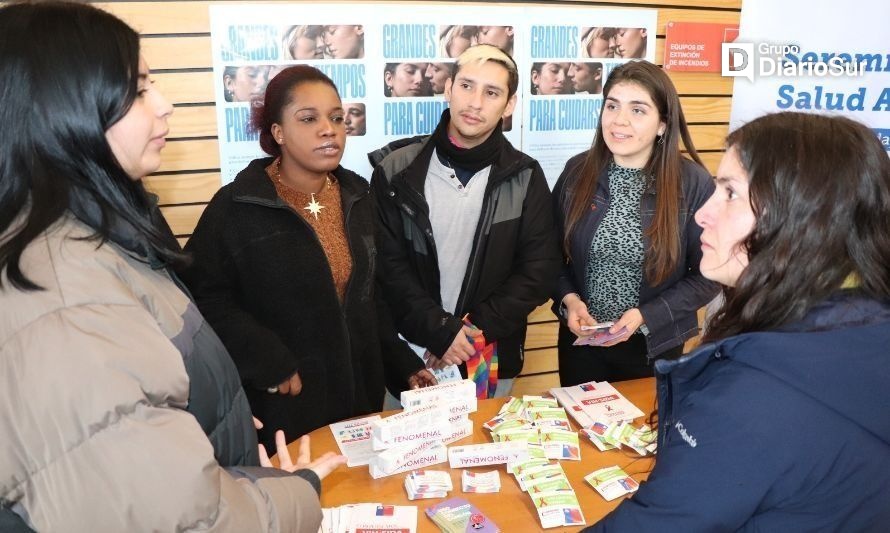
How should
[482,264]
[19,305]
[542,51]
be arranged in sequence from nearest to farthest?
[19,305], [482,264], [542,51]

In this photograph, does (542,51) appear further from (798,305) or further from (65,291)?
(65,291)

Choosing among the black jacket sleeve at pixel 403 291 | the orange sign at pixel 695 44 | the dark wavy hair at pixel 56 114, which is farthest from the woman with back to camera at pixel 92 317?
the orange sign at pixel 695 44

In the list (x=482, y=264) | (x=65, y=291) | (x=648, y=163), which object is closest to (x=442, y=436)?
(x=482, y=264)

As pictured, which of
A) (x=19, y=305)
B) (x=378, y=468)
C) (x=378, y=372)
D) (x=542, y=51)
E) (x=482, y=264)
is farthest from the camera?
(x=542, y=51)

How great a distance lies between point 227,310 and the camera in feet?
7.55

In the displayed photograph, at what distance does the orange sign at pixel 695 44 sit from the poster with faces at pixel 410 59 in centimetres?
12

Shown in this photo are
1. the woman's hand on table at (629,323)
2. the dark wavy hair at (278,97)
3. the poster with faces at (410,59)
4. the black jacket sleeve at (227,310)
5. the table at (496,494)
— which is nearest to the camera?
the table at (496,494)

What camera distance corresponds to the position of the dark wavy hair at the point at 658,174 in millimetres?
2580

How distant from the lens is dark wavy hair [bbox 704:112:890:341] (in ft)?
3.79

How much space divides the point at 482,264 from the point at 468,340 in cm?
32

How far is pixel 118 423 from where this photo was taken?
97 centimetres

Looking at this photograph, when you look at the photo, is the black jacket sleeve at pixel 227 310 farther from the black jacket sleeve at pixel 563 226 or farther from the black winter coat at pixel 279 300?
the black jacket sleeve at pixel 563 226

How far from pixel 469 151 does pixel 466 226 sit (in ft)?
0.99

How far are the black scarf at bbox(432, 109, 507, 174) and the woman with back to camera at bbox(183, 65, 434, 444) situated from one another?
1.28 ft
